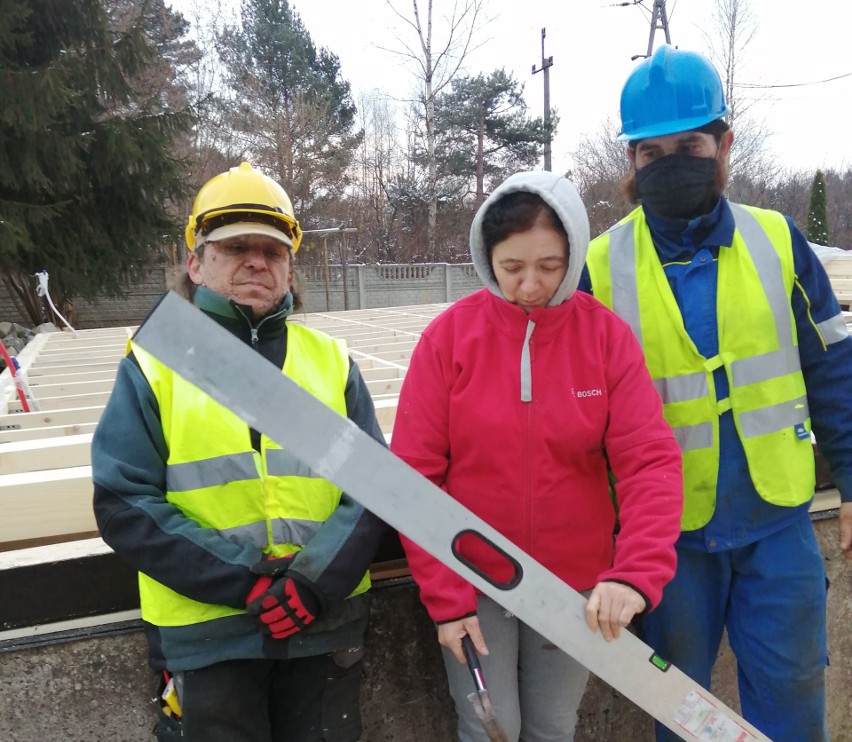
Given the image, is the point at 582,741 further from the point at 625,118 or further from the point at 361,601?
the point at 625,118

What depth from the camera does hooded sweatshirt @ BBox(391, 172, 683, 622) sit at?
5.63ft

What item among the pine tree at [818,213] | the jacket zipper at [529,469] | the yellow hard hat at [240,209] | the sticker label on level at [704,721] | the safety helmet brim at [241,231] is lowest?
the sticker label on level at [704,721]

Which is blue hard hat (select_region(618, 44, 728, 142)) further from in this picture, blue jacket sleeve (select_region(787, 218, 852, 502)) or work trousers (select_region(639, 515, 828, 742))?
work trousers (select_region(639, 515, 828, 742))

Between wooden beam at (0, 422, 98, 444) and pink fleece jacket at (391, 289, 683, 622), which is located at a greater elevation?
pink fleece jacket at (391, 289, 683, 622)

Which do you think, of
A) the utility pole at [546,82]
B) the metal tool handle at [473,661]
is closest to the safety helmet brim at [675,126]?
the metal tool handle at [473,661]

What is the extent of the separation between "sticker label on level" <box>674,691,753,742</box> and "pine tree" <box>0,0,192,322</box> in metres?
15.2

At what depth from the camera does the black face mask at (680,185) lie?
2.00 metres

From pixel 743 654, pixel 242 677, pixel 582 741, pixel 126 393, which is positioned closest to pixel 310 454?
pixel 126 393

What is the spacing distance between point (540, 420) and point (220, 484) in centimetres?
83

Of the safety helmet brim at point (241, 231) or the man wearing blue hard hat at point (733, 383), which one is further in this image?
the man wearing blue hard hat at point (733, 383)

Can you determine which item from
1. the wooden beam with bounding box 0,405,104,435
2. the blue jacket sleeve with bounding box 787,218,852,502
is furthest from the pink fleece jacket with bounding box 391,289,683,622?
the wooden beam with bounding box 0,405,104,435

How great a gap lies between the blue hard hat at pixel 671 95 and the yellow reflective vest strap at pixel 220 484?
1428 millimetres

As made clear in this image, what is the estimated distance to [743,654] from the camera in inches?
81.5

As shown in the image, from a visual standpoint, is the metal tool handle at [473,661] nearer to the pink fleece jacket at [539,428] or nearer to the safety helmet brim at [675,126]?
the pink fleece jacket at [539,428]
